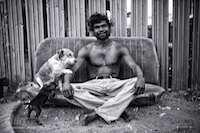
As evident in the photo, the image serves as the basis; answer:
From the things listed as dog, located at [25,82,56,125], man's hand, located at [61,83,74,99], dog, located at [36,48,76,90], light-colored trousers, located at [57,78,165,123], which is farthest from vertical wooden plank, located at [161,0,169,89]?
dog, located at [25,82,56,125]

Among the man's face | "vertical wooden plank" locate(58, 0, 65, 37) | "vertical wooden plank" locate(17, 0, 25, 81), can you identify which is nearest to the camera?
the man's face

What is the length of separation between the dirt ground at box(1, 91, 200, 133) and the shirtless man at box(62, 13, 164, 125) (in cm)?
16

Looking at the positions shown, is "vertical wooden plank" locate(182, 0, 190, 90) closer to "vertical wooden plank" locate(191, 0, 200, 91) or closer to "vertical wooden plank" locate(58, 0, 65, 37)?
"vertical wooden plank" locate(191, 0, 200, 91)

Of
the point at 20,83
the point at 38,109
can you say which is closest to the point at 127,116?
the point at 38,109

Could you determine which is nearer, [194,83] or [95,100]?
[95,100]

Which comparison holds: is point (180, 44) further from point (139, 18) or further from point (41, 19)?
point (41, 19)

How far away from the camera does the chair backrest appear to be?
3.61 meters

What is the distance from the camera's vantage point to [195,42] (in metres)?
3.99

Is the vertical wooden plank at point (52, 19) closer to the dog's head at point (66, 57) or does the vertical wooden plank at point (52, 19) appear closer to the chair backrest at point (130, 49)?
the chair backrest at point (130, 49)

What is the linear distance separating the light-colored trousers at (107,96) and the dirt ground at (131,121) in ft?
0.62

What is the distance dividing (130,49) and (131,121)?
1.67 meters

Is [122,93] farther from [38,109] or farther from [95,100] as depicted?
[38,109]

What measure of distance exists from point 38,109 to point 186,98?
317 centimetres

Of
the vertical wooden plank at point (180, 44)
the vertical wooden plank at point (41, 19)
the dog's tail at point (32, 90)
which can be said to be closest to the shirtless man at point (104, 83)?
the dog's tail at point (32, 90)
